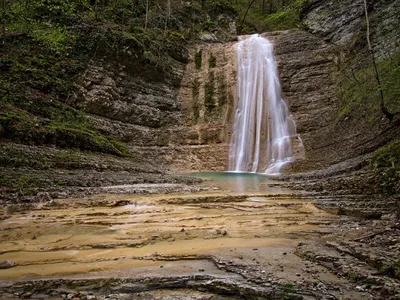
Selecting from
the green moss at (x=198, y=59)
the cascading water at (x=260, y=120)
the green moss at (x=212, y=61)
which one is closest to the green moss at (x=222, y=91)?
the cascading water at (x=260, y=120)

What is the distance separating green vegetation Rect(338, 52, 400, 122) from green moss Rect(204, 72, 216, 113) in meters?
8.40

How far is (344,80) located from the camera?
18.4 meters

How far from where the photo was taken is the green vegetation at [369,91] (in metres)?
11.2

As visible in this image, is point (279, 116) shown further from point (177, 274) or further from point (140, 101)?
point (177, 274)

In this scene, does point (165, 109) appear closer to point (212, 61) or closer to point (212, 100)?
point (212, 100)

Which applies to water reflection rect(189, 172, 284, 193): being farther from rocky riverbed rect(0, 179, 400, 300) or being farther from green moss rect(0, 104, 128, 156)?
green moss rect(0, 104, 128, 156)

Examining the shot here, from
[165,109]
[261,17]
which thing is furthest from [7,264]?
[261,17]

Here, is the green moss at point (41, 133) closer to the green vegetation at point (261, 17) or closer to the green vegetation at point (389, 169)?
the green vegetation at point (389, 169)

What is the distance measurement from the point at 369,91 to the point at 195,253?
47.8ft

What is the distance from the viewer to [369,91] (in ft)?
48.8

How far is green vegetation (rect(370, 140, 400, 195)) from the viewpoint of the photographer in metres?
6.02

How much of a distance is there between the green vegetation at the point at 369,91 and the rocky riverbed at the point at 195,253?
7529 millimetres

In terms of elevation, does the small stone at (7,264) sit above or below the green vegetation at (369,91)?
below

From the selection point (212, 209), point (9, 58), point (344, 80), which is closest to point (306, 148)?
point (344, 80)
